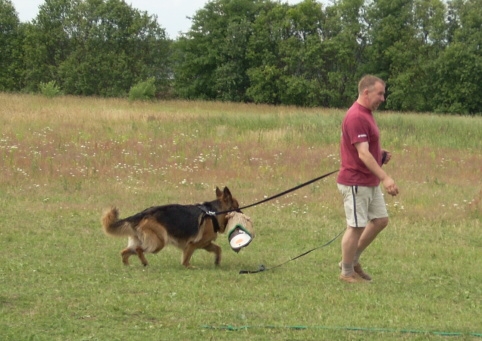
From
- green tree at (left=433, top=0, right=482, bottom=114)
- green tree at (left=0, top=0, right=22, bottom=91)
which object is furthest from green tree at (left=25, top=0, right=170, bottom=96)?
green tree at (left=433, top=0, right=482, bottom=114)

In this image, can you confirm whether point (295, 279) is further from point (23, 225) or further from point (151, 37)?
point (151, 37)

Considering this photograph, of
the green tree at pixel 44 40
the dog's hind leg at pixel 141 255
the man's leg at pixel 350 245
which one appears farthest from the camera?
the green tree at pixel 44 40

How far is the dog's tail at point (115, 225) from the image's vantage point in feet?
26.5

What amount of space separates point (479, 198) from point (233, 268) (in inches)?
251

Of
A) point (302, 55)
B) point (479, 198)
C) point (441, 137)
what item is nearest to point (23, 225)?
point (479, 198)

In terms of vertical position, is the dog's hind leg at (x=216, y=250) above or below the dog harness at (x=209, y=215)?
below

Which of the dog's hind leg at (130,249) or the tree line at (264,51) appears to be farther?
the tree line at (264,51)

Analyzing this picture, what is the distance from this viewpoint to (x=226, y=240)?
33.7ft

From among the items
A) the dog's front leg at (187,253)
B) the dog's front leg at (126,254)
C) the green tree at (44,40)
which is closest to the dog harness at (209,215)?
the dog's front leg at (187,253)

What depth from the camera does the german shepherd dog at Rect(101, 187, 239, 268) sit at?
811cm

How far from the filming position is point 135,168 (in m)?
16.3

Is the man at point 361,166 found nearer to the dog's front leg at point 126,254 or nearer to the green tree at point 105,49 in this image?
the dog's front leg at point 126,254

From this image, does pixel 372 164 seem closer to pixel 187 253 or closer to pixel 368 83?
pixel 368 83

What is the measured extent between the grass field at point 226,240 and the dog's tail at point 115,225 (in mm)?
402
